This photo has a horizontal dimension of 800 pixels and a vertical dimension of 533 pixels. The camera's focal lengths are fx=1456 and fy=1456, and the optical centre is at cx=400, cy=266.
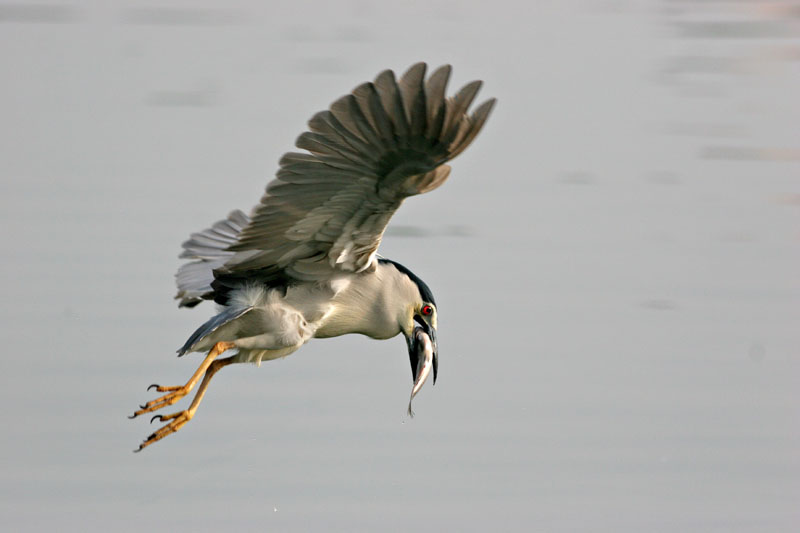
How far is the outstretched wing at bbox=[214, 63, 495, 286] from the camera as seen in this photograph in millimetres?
4402

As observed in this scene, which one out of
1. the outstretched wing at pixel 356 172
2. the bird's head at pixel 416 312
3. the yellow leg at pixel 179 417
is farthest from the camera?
the bird's head at pixel 416 312

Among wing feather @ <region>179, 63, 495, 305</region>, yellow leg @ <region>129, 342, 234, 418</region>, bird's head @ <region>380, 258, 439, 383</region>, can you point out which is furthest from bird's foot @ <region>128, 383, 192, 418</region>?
bird's head @ <region>380, 258, 439, 383</region>

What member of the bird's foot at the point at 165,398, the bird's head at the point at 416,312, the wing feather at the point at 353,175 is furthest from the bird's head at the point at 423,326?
the bird's foot at the point at 165,398

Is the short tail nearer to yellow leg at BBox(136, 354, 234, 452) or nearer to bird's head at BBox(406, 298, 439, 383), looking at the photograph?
yellow leg at BBox(136, 354, 234, 452)

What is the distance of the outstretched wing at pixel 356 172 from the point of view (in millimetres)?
4402

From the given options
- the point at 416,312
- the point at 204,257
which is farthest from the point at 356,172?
the point at 204,257

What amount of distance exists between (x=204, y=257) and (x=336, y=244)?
3.63ft

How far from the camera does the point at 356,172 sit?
465 cm

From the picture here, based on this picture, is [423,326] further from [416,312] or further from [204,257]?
[204,257]

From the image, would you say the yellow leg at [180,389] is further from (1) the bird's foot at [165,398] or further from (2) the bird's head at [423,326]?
(2) the bird's head at [423,326]

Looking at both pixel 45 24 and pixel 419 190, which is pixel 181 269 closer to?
pixel 419 190

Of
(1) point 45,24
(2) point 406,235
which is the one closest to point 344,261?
(2) point 406,235

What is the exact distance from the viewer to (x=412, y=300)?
5496 millimetres

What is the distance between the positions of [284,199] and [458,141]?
0.71m
